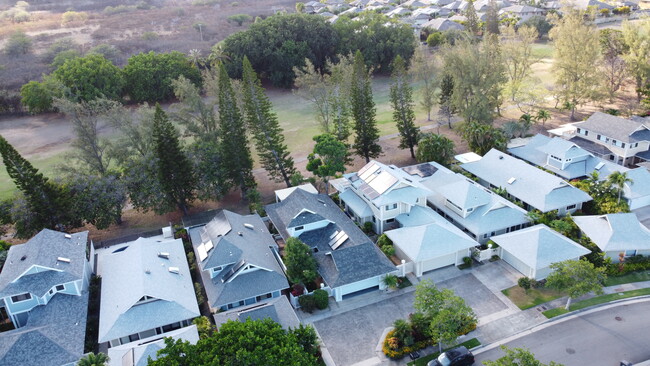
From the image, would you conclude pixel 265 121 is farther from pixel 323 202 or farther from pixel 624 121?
pixel 624 121

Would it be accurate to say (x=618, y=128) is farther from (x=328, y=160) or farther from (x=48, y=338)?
(x=48, y=338)

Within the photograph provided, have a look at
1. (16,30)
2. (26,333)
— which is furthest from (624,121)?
(16,30)

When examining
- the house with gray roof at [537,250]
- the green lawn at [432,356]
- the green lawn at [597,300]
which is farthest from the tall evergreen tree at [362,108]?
the green lawn at [432,356]

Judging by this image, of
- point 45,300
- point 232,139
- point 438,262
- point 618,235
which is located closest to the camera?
point 45,300

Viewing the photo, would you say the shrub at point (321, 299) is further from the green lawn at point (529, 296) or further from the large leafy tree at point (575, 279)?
the large leafy tree at point (575, 279)

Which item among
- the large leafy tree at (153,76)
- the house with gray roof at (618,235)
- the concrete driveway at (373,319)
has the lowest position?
the concrete driveway at (373,319)

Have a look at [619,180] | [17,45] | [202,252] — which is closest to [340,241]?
[202,252]
